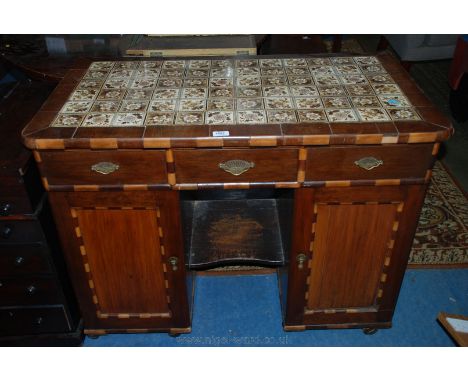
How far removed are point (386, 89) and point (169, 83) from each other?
2.62 feet

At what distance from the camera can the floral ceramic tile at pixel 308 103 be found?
1.53 m

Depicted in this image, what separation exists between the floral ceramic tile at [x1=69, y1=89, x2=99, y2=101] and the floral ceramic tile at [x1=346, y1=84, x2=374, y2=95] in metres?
0.92

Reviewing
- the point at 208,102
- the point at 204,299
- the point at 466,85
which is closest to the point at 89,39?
the point at 208,102

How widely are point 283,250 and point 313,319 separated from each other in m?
0.31

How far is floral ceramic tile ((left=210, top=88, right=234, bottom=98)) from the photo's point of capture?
1599mm

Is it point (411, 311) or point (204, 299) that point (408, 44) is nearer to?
point (411, 311)

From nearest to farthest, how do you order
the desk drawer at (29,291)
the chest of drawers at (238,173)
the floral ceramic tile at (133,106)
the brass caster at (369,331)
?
1. the chest of drawers at (238,173)
2. the floral ceramic tile at (133,106)
3. the desk drawer at (29,291)
4. the brass caster at (369,331)

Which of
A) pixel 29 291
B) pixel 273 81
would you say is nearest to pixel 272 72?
pixel 273 81

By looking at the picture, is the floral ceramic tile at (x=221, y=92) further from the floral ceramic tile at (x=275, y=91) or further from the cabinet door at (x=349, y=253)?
the cabinet door at (x=349, y=253)

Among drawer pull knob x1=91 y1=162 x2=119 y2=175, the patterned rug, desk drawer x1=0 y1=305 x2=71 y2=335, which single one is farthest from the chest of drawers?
the patterned rug

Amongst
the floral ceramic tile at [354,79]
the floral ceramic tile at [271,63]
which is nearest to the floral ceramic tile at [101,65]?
the floral ceramic tile at [271,63]

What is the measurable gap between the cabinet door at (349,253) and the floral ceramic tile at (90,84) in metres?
0.84

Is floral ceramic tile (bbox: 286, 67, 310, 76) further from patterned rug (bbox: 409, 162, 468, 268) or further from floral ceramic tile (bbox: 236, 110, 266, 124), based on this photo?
patterned rug (bbox: 409, 162, 468, 268)

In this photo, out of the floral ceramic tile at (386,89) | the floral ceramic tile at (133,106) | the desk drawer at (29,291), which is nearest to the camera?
the floral ceramic tile at (133,106)
